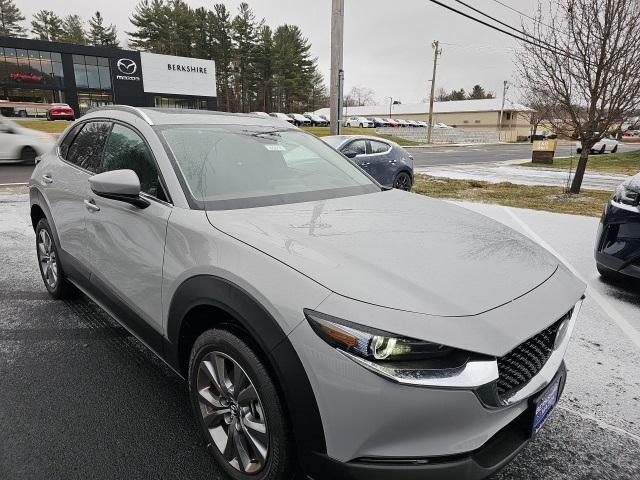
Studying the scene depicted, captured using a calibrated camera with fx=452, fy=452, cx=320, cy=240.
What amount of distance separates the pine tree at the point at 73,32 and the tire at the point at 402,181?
75828 millimetres

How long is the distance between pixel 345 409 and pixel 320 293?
1.28ft

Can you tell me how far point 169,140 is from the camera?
2570 millimetres

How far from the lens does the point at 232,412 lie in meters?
1.95

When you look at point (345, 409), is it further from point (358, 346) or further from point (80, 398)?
point (80, 398)

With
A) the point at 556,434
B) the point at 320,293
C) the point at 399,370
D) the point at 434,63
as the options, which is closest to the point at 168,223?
the point at 320,293

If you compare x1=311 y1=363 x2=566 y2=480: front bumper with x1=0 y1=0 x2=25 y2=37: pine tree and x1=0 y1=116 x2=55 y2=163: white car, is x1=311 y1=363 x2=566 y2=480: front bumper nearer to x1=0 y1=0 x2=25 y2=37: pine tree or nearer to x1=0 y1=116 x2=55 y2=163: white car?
x1=0 y1=116 x2=55 y2=163: white car

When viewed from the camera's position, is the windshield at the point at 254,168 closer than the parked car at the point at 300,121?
Yes

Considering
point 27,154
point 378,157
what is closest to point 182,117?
point 378,157

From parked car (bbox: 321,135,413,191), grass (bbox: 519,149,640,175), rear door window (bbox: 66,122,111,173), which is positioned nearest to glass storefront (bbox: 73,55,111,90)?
grass (bbox: 519,149,640,175)

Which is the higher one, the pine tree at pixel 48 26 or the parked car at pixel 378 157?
the pine tree at pixel 48 26

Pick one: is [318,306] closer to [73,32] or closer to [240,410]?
[240,410]

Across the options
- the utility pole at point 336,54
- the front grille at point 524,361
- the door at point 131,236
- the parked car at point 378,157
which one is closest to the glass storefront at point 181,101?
the utility pole at point 336,54

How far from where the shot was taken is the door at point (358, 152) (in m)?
9.26

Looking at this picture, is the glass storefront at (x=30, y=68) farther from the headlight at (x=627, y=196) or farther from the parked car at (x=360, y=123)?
the headlight at (x=627, y=196)
